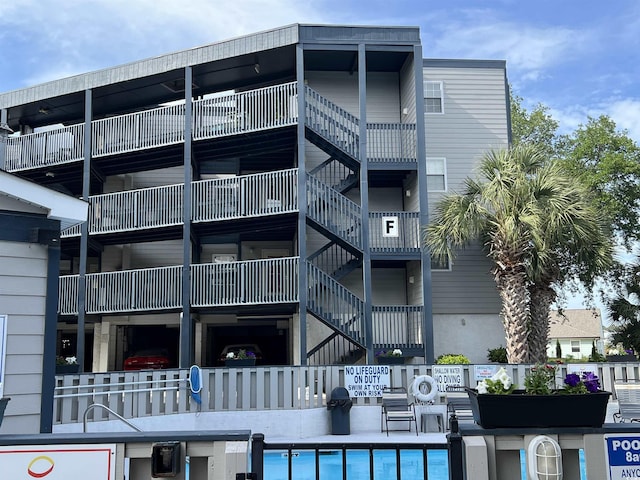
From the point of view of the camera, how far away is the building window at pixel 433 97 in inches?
850

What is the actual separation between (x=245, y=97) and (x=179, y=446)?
16.1 metres

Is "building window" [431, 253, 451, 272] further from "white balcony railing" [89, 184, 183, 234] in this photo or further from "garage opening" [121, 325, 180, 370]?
"garage opening" [121, 325, 180, 370]

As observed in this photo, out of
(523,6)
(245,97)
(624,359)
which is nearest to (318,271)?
(245,97)

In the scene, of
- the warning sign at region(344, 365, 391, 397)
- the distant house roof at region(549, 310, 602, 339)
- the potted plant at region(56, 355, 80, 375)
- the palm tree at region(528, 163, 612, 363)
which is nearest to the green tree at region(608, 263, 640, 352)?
the palm tree at region(528, 163, 612, 363)

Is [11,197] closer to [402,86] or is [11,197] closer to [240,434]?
[240,434]

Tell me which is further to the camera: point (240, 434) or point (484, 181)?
point (484, 181)

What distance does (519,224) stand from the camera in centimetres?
1766

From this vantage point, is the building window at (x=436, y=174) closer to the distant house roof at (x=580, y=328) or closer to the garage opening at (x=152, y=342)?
the garage opening at (x=152, y=342)

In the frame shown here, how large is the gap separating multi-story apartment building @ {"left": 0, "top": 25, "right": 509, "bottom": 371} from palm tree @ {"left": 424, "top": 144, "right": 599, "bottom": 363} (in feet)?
3.85

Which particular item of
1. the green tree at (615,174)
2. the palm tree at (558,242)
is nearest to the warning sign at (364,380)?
the palm tree at (558,242)

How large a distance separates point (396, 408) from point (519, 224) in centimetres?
637

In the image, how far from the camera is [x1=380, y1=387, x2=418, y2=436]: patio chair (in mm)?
14148

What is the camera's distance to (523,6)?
2738cm

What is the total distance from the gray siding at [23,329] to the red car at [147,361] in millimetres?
13093
